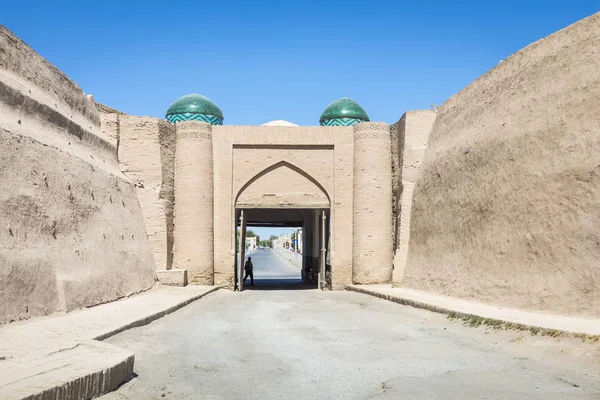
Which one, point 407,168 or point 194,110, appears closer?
point 407,168

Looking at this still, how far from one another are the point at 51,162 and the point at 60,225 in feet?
4.15

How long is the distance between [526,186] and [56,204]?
877cm

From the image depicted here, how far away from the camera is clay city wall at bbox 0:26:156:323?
8.32m

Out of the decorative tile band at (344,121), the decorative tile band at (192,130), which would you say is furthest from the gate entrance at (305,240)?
the decorative tile band at (344,121)

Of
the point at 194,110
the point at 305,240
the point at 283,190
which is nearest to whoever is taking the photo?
the point at 283,190

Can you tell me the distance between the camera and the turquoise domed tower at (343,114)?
22.6m

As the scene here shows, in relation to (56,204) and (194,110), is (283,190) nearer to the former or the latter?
(194,110)

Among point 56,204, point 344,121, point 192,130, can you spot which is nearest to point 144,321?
point 56,204

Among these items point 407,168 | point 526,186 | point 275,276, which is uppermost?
point 407,168

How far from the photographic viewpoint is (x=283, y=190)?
1798 cm

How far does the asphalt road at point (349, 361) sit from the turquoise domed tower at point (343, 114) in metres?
14.2

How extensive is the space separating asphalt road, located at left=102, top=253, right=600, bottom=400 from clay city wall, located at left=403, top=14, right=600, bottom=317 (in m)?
2.09

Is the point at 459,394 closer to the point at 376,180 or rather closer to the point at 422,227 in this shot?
the point at 422,227

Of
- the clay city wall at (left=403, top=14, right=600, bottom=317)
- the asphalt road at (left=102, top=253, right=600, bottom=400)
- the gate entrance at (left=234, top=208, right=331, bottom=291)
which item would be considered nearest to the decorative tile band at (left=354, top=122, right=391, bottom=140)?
the gate entrance at (left=234, top=208, right=331, bottom=291)
